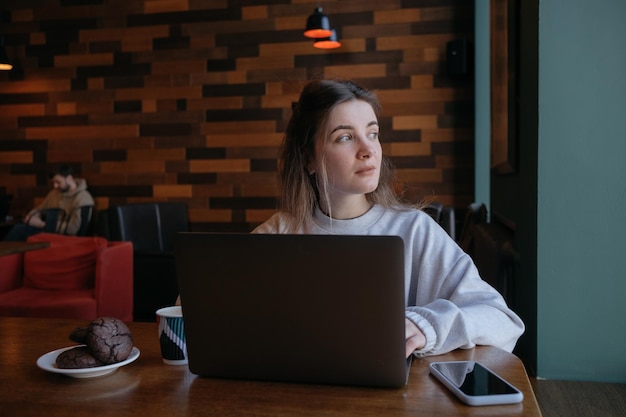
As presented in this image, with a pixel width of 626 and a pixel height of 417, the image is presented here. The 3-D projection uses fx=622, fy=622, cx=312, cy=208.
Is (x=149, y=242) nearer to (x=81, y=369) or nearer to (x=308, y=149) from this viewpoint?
(x=308, y=149)

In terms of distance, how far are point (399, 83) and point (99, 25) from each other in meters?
3.33

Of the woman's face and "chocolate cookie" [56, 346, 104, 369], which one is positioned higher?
the woman's face

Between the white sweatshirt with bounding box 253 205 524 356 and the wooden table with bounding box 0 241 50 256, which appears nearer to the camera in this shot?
the white sweatshirt with bounding box 253 205 524 356

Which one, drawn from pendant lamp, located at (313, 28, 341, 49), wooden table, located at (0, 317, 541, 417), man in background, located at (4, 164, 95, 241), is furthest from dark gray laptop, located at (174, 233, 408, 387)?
man in background, located at (4, 164, 95, 241)

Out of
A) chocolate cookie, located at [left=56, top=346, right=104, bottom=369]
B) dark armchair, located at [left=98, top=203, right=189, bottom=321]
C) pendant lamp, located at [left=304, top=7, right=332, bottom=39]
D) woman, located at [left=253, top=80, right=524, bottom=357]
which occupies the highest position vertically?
pendant lamp, located at [left=304, top=7, right=332, bottom=39]

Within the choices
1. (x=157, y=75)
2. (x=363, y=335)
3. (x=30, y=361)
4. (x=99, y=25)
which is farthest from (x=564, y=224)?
(x=99, y=25)

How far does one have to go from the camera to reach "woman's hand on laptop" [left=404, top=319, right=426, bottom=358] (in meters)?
1.12

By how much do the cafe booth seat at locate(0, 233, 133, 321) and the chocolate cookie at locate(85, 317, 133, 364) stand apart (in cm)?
278

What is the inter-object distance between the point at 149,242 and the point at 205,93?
70.7 inches

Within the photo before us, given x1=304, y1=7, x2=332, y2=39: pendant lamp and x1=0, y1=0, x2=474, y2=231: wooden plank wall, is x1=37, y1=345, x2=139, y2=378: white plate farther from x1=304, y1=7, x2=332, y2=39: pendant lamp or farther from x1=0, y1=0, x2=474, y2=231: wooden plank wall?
x1=0, y1=0, x2=474, y2=231: wooden plank wall

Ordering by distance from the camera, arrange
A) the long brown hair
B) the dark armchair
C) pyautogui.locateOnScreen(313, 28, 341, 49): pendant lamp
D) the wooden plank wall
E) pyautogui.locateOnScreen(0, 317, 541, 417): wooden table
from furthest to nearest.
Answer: the wooden plank wall, pyautogui.locateOnScreen(313, 28, 341, 49): pendant lamp, the dark armchair, the long brown hair, pyautogui.locateOnScreen(0, 317, 541, 417): wooden table

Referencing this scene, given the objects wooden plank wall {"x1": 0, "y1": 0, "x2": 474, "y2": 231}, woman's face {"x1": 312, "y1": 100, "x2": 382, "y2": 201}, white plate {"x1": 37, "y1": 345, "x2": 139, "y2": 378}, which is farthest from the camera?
wooden plank wall {"x1": 0, "y1": 0, "x2": 474, "y2": 231}

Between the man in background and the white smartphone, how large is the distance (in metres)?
5.73

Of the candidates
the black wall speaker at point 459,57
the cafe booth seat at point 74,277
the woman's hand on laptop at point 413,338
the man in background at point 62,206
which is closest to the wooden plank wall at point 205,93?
the black wall speaker at point 459,57
